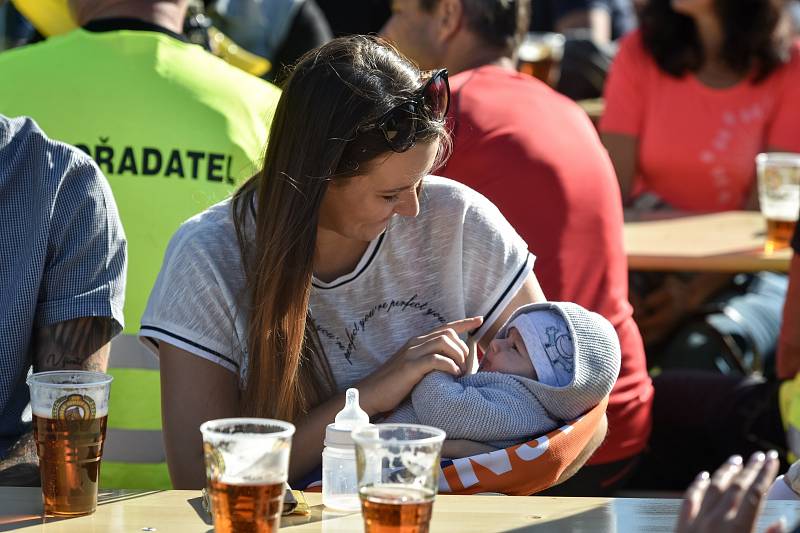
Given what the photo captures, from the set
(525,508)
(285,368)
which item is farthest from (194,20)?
(525,508)

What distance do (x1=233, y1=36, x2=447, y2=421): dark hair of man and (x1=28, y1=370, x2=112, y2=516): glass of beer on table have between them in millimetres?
515

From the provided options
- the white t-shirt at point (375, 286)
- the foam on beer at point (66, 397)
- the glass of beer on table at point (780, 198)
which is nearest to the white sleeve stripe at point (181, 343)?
the white t-shirt at point (375, 286)

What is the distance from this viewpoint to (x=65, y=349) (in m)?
2.21

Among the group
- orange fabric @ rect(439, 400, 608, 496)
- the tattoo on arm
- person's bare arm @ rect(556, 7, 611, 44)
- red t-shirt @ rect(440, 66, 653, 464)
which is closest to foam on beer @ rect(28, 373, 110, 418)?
the tattoo on arm

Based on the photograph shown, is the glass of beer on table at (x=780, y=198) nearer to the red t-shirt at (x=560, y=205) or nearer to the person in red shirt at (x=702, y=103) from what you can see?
the person in red shirt at (x=702, y=103)

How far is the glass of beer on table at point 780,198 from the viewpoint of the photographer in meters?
3.82

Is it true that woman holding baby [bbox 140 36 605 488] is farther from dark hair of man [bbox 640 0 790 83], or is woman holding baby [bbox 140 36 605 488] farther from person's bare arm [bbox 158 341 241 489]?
dark hair of man [bbox 640 0 790 83]

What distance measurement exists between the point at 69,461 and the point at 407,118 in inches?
34.4

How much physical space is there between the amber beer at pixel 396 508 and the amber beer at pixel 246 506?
0.37 ft

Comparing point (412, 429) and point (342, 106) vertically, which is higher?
point (342, 106)

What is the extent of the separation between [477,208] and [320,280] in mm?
359

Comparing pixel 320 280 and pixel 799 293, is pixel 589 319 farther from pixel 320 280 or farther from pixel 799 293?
pixel 799 293

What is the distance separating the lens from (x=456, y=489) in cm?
207

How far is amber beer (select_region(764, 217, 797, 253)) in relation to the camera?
3.84m
